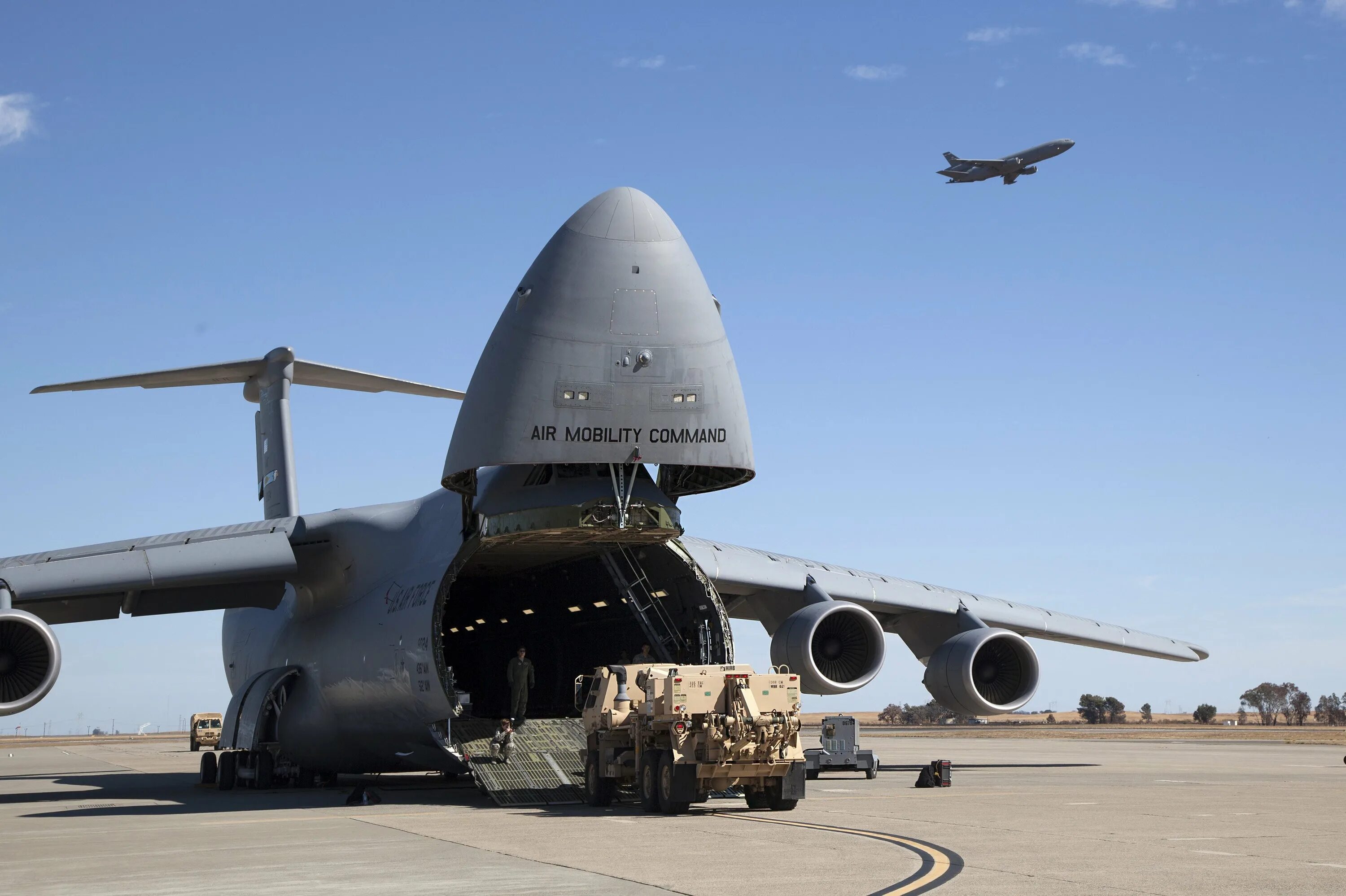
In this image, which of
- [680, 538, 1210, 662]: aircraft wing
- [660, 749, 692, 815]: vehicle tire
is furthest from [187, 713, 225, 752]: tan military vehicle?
[660, 749, 692, 815]: vehicle tire

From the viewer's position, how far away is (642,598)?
779 inches

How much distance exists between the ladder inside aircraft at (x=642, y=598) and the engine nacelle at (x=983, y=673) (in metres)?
4.63

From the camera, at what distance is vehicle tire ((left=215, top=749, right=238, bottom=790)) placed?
2164 centimetres

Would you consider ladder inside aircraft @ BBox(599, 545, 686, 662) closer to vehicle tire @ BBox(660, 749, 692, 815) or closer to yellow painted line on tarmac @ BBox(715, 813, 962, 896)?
vehicle tire @ BBox(660, 749, 692, 815)

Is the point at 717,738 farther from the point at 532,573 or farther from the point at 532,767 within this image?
the point at 532,573

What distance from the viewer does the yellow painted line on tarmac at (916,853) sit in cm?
878

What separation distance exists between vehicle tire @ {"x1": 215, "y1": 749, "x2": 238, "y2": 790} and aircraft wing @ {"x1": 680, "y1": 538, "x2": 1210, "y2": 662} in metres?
7.57

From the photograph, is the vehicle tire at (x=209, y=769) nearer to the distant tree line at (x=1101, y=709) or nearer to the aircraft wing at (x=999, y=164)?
the aircraft wing at (x=999, y=164)

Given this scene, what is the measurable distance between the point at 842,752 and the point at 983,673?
101 inches

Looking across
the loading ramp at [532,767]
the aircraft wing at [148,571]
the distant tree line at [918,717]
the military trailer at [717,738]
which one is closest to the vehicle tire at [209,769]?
the aircraft wing at [148,571]

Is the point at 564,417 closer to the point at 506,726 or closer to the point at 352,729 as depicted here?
the point at 506,726

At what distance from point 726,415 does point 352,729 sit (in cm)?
763

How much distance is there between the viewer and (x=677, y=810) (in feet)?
48.6

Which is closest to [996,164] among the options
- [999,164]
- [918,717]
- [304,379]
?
[999,164]
